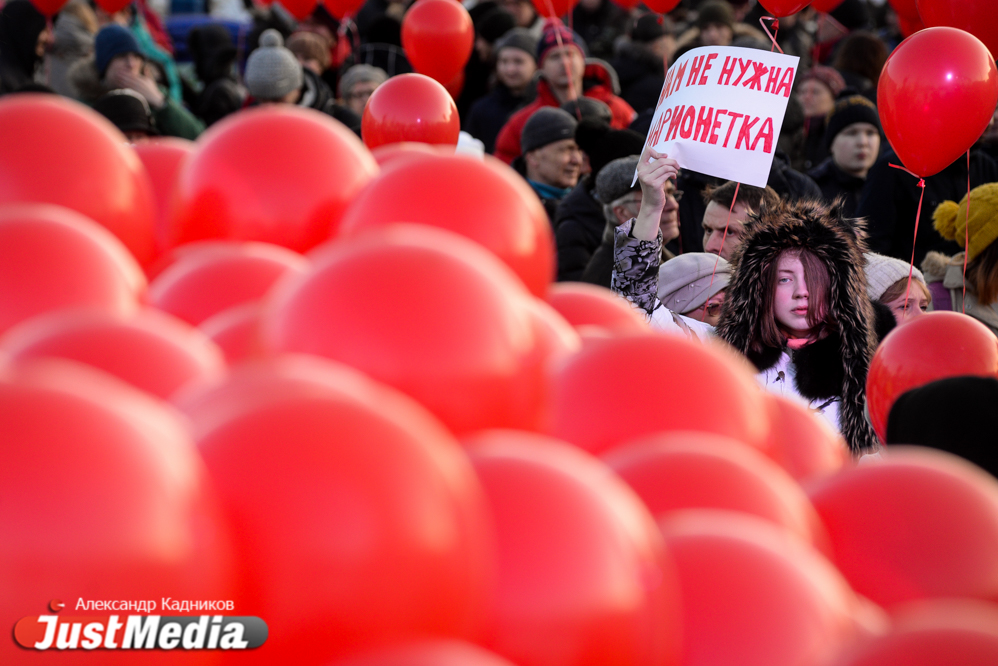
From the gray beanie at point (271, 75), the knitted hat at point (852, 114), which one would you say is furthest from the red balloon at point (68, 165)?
the knitted hat at point (852, 114)

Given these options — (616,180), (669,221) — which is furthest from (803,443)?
(669,221)

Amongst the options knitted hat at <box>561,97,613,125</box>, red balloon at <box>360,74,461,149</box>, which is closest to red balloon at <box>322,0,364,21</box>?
knitted hat at <box>561,97,613,125</box>

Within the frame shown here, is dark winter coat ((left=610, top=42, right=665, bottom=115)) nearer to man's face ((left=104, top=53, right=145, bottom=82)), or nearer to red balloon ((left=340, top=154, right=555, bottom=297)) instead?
man's face ((left=104, top=53, right=145, bottom=82))

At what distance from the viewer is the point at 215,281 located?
5.41ft

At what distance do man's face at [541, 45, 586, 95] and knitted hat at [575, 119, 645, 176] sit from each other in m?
1.18

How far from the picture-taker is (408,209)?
5.49 feet

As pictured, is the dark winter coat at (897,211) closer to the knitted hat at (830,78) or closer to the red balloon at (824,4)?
the knitted hat at (830,78)

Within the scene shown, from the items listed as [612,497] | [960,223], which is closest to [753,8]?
[960,223]

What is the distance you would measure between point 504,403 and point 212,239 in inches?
30.5

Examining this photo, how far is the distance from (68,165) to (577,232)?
3337mm

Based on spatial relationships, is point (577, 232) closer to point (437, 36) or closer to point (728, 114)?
point (728, 114)

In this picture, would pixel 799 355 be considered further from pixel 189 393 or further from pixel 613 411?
pixel 189 393

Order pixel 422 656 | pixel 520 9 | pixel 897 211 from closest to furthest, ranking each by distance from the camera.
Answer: pixel 422 656
pixel 897 211
pixel 520 9

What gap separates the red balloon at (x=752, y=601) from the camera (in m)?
1.23
